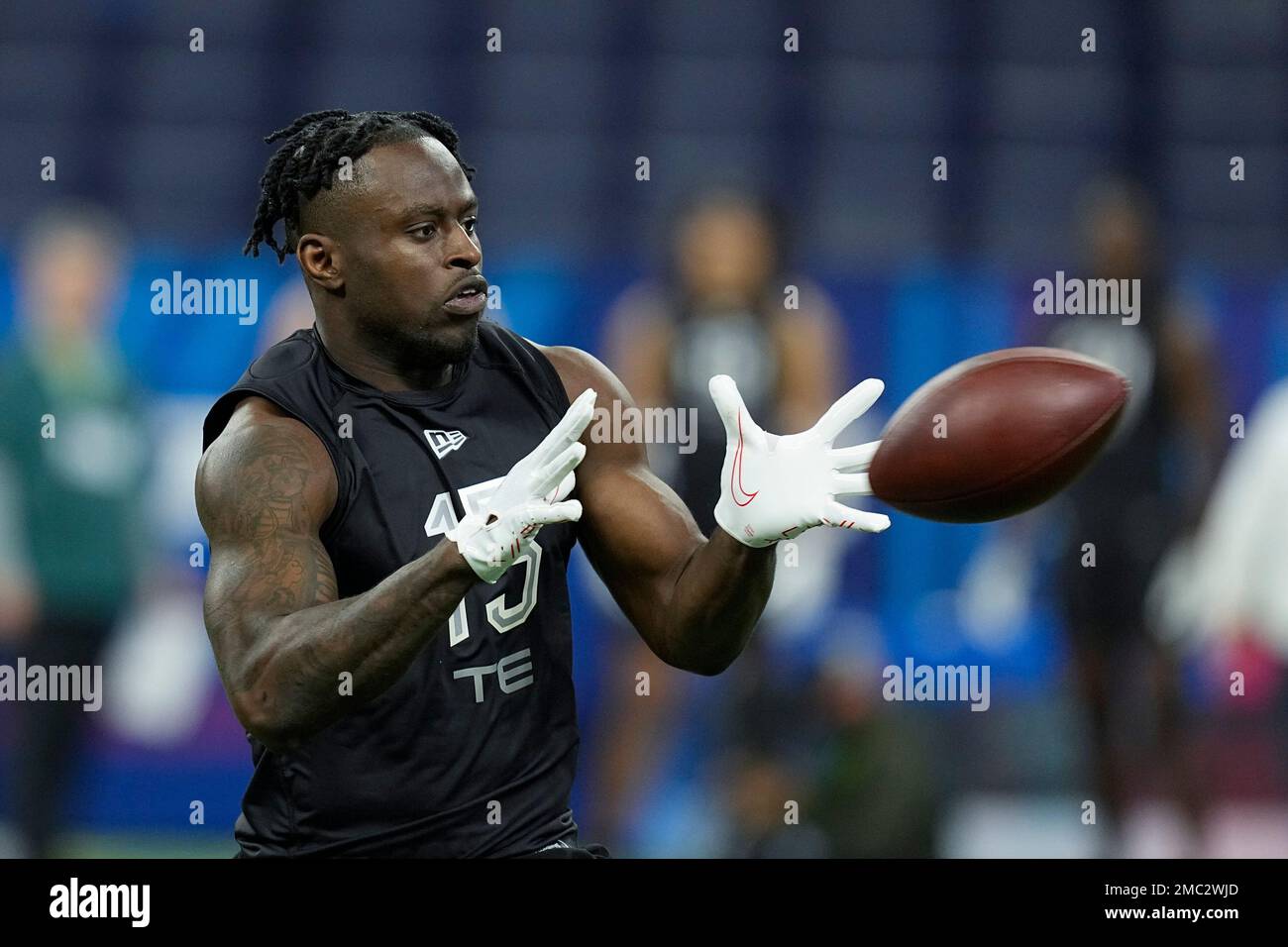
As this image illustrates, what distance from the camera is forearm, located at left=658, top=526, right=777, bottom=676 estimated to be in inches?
85.0

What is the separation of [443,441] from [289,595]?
13.7 inches

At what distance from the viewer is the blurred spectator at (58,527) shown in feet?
14.4

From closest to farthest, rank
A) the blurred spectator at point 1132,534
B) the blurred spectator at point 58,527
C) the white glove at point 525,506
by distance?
the white glove at point 525,506 < the blurred spectator at point 58,527 < the blurred spectator at point 1132,534

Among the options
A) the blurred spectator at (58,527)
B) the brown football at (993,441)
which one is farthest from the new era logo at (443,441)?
the blurred spectator at (58,527)

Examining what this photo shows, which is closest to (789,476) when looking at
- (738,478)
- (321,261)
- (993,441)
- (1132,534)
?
(738,478)

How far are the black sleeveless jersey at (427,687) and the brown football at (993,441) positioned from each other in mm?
491

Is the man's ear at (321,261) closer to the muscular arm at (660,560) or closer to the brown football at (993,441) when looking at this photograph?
the muscular arm at (660,560)

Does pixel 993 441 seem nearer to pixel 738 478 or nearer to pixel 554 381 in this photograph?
pixel 738 478

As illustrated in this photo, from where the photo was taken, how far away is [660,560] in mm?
2303

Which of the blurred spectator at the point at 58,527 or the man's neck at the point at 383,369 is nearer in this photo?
the man's neck at the point at 383,369

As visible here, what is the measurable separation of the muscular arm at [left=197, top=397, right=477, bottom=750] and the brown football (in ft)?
2.11

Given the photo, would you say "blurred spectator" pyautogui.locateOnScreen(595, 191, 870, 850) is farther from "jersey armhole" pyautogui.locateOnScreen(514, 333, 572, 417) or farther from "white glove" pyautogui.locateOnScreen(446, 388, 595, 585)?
"white glove" pyautogui.locateOnScreen(446, 388, 595, 585)
